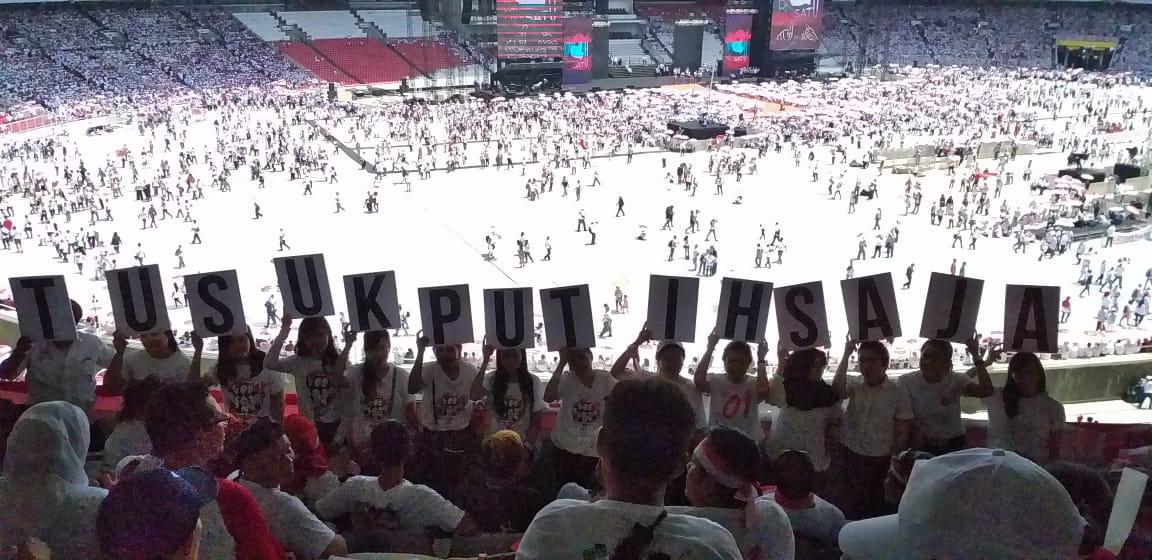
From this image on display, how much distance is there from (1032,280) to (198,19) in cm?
3753

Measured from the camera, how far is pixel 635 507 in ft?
4.66

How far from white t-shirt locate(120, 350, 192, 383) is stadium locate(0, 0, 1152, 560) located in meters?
0.02

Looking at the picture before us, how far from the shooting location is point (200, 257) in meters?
14.3

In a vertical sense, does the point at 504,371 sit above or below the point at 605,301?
above

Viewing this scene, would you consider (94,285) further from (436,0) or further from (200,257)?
(436,0)

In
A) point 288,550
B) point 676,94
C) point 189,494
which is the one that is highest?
point 676,94

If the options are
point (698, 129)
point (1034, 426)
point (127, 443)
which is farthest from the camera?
point (698, 129)

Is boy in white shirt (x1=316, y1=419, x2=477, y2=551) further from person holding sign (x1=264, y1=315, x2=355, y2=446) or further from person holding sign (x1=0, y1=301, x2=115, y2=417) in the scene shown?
person holding sign (x1=0, y1=301, x2=115, y2=417)

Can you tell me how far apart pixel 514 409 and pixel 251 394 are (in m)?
1.15

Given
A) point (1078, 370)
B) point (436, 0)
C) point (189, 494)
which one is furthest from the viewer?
point (436, 0)

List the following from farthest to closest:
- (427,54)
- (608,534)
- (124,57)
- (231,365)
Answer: (427,54), (124,57), (231,365), (608,534)

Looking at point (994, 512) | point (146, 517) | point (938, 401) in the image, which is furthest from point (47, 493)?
point (938, 401)

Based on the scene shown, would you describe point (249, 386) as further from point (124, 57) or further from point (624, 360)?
point (124, 57)

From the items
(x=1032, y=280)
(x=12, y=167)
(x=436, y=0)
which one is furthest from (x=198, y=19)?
(x=1032, y=280)
